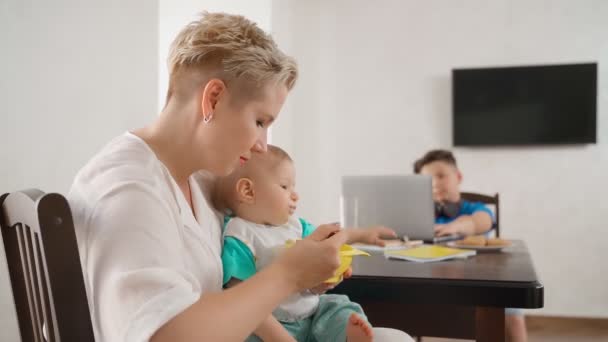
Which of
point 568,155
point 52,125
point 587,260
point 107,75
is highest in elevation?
point 107,75

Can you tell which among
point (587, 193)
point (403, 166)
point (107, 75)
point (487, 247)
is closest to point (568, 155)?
point (587, 193)

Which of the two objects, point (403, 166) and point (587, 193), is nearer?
point (587, 193)

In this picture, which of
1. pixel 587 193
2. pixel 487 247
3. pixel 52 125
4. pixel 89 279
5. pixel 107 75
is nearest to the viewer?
pixel 89 279

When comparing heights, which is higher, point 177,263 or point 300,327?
point 177,263

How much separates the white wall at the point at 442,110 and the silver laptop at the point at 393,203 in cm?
183

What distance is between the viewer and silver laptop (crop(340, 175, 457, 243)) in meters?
2.17

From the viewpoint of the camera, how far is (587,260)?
168 inches

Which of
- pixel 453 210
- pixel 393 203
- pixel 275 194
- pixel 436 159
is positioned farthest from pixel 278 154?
pixel 436 159

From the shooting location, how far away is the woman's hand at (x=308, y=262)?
891 mm

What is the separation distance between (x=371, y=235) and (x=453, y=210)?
967 mm

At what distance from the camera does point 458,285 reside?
50.8 inches

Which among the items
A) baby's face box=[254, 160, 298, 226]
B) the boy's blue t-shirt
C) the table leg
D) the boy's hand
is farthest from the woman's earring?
the boy's blue t-shirt

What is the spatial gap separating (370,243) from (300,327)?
85 cm

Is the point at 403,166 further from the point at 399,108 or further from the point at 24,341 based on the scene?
the point at 24,341
